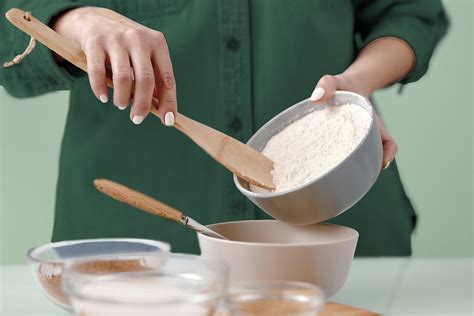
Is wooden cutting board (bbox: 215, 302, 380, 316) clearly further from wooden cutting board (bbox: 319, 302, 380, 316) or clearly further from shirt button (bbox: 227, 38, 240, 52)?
shirt button (bbox: 227, 38, 240, 52)

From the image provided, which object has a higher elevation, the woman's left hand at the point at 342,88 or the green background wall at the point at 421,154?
the woman's left hand at the point at 342,88

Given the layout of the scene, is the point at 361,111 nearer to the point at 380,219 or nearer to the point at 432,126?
the point at 380,219

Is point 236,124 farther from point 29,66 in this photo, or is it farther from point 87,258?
point 87,258

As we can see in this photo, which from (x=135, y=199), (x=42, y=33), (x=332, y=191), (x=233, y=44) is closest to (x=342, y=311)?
(x=332, y=191)

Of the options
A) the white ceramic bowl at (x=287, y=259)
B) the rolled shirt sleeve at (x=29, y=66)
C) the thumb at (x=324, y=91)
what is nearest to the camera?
the white ceramic bowl at (x=287, y=259)

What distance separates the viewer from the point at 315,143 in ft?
2.59

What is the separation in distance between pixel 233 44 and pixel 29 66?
0.86 ft

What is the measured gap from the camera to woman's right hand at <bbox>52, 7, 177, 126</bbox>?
75 centimetres

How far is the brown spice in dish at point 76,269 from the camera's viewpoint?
0.53 metres

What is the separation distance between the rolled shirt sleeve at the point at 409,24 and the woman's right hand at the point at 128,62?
39 cm

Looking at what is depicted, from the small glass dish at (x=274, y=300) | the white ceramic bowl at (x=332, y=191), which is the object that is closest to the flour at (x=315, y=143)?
the white ceramic bowl at (x=332, y=191)

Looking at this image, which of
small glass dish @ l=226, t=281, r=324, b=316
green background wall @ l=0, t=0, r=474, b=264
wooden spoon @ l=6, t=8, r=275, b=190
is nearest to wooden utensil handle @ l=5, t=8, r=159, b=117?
wooden spoon @ l=6, t=8, r=275, b=190

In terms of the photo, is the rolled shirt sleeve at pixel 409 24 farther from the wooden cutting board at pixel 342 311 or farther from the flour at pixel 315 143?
the wooden cutting board at pixel 342 311

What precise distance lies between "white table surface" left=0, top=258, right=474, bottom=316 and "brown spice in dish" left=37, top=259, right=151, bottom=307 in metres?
0.08
